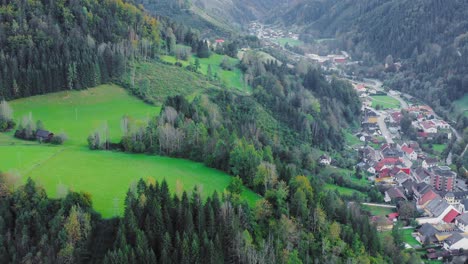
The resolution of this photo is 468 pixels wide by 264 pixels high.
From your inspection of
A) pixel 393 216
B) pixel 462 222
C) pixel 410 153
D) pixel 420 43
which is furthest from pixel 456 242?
pixel 420 43

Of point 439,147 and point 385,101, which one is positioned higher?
point 385,101

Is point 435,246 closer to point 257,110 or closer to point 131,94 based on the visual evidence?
point 257,110

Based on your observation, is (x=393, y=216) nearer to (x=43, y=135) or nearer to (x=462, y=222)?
(x=462, y=222)

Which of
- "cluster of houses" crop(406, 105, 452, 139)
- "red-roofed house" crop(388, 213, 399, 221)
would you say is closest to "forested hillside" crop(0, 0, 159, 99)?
"red-roofed house" crop(388, 213, 399, 221)

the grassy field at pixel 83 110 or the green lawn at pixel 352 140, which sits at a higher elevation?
the grassy field at pixel 83 110

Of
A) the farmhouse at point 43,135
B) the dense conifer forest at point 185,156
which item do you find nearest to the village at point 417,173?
the dense conifer forest at point 185,156

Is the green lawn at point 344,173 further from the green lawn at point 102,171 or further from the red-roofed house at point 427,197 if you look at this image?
the green lawn at point 102,171

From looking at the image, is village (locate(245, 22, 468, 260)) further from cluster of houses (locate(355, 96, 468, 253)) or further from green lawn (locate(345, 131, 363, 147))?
green lawn (locate(345, 131, 363, 147))
